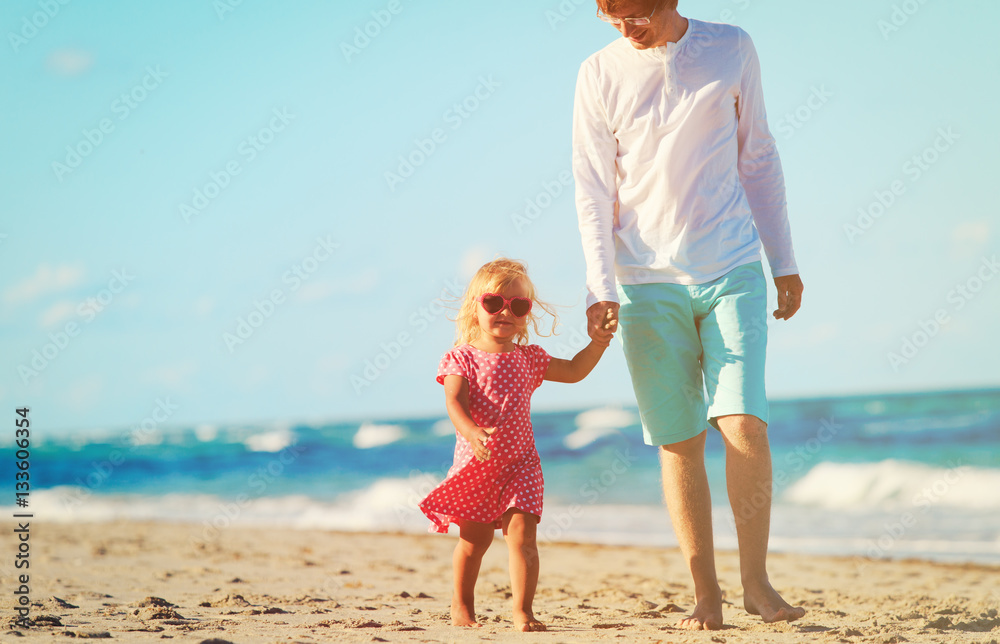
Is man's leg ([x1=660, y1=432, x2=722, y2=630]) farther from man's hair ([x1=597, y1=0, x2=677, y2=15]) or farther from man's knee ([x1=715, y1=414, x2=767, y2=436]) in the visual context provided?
man's hair ([x1=597, y1=0, x2=677, y2=15])

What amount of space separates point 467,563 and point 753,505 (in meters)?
1.04

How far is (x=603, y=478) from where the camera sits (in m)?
13.7

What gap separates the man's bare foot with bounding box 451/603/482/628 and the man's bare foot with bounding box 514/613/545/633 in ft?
0.72

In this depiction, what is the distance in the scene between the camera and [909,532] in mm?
7574

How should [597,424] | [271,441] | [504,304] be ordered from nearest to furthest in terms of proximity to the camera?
[504,304] < [597,424] < [271,441]

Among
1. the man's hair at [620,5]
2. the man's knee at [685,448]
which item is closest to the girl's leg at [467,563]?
the man's knee at [685,448]

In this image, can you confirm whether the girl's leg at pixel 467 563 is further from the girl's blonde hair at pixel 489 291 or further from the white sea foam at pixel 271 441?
the white sea foam at pixel 271 441

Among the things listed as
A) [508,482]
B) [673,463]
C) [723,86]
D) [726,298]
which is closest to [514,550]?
[508,482]

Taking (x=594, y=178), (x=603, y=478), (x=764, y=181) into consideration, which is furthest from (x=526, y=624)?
(x=603, y=478)

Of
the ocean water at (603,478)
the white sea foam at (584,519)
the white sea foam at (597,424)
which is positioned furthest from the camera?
the white sea foam at (597,424)

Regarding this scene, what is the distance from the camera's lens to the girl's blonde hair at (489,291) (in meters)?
3.21

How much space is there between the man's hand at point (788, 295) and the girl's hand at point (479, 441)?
1.13 meters

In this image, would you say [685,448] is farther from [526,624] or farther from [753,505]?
[526,624]

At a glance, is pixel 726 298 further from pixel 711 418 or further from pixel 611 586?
pixel 611 586
